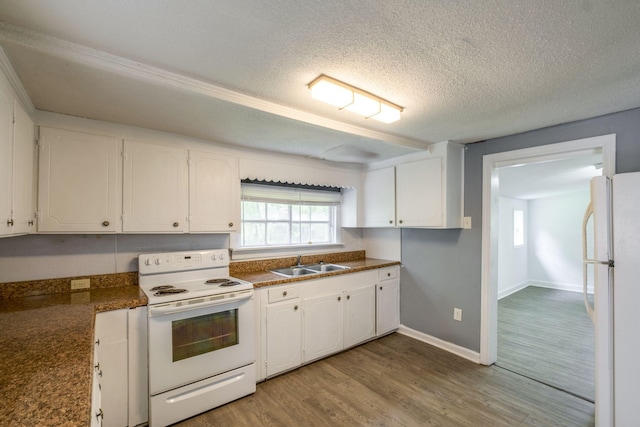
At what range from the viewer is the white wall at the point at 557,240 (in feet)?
18.9

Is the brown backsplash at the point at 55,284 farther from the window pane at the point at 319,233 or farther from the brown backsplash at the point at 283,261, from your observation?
the window pane at the point at 319,233

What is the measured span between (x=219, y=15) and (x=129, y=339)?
6.52 feet

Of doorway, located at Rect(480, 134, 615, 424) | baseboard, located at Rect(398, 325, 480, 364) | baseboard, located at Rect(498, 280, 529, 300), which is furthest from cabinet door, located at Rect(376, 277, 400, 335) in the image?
baseboard, located at Rect(498, 280, 529, 300)

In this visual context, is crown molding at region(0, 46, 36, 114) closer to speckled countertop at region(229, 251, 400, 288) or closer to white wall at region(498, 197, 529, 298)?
speckled countertop at region(229, 251, 400, 288)

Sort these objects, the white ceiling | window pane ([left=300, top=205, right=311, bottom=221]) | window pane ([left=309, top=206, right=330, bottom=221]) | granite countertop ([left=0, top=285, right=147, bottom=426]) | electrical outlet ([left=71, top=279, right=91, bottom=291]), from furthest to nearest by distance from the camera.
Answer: window pane ([left=309, top=206, right=330, bottom=221]), window pane ([left=300, top=205, right=311, bottom=221]), electrical outlet ([left=71, top=279, right=91, bottom=291]), the white ceiling, granite countertop ([left=0, top=285, right=147, bottom=426])

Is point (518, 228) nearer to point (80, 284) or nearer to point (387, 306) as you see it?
point (387, 306)

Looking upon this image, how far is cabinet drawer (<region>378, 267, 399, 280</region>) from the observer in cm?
342

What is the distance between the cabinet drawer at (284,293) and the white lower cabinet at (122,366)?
3.17ft

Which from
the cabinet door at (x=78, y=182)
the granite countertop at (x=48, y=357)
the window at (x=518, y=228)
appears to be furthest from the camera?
the window at (x=518, y=228)

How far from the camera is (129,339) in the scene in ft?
6.32

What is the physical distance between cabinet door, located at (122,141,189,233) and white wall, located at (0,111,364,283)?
0.36 ft

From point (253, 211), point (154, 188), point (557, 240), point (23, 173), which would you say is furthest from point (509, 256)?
point (23, 173)

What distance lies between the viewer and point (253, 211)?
3219mm

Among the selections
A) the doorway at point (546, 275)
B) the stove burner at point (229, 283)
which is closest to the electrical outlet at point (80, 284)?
the stove burner at point (229, 283)
